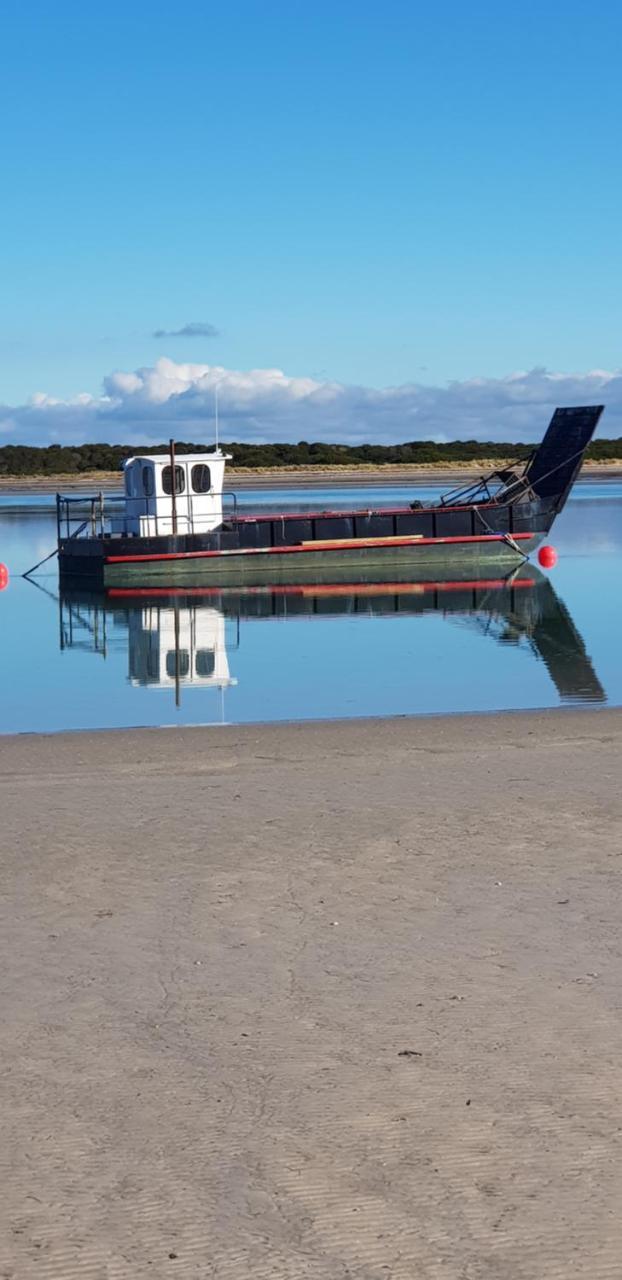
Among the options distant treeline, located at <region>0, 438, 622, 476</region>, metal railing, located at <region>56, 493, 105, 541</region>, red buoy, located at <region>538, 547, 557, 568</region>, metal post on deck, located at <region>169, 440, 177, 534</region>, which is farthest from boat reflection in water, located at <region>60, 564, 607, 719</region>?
distant treeline, located at <region>0, 438, 622, 476</region>

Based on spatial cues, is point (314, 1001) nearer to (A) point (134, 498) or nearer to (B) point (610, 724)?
(B) point (610, 724)

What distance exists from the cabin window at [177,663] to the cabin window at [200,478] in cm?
1063

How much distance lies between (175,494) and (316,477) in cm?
7160

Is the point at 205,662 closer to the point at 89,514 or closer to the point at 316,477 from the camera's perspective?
the point at 89,514

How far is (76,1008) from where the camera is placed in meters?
4.95

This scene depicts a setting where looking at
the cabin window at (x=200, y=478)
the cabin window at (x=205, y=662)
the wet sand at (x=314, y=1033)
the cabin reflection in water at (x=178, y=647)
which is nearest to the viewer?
the wet sand at (x=314, y=1033)

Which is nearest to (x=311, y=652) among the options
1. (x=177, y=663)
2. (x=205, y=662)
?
(x=205, y=662)

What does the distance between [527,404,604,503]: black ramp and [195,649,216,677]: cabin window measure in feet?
49.6

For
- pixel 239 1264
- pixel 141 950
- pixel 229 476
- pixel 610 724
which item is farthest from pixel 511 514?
pixel 229 476

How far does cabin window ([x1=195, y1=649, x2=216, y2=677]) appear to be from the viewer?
17.3 m

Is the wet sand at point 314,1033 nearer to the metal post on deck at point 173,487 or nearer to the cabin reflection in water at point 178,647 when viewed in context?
the cabin reflection in water at point 178,647

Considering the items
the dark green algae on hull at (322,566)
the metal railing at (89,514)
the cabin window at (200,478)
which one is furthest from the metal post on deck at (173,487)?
the metal railing at (89,514)

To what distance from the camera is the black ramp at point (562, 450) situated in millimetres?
32531

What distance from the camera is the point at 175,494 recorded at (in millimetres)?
29391
